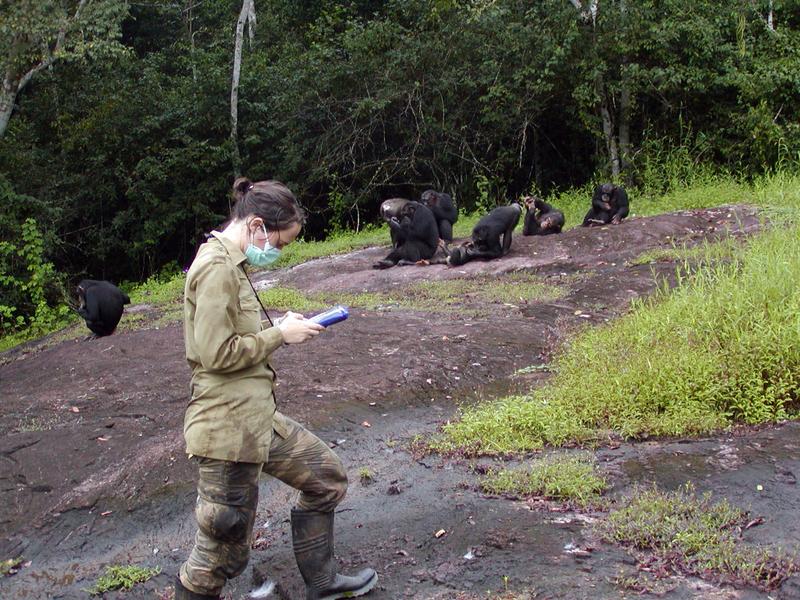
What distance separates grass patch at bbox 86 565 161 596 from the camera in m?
4.34

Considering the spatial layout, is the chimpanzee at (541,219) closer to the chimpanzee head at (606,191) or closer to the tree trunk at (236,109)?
the chimpanzee head at (606,191)

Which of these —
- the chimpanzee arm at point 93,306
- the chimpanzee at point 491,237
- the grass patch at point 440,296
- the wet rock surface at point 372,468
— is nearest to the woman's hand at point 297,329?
the wet rock surface at point 372,468

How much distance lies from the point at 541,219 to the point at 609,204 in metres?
1.08

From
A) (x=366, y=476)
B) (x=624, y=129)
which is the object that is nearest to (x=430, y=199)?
(x=624, y=129)

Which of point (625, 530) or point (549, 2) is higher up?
point (549, 2)

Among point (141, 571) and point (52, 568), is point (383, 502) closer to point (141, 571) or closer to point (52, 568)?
point (141, 571)

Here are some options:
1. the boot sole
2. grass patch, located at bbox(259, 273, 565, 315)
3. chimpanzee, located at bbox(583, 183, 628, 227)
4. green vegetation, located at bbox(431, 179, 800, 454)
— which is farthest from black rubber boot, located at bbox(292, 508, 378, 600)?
chimpanzee, located at bbox(583, 183, 628, 227)

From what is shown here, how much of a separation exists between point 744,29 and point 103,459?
569 inches

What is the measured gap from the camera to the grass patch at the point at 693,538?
362cm

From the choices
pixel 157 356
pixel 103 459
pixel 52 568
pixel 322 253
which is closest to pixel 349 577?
pixel 52 568

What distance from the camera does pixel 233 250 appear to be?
10.8ft

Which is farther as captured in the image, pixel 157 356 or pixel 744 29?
pixel 744 29

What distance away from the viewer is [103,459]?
5898 mm

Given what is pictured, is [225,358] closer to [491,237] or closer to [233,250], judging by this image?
[233,250]
